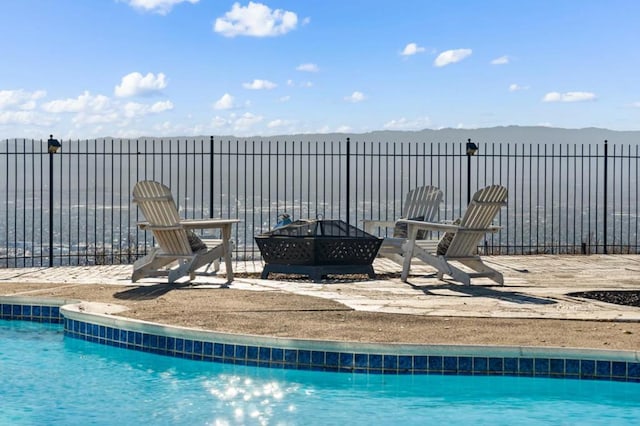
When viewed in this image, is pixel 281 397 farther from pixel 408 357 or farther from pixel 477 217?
pixel 477 217

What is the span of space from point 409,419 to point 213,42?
15.3m

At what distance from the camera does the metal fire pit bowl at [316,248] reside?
30.3ft

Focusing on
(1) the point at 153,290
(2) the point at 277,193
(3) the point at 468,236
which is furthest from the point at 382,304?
(2) the point at 277,193

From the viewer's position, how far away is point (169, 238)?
344 inches

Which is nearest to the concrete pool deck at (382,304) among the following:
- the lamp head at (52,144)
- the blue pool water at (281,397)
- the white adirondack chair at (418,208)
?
the blue pool water at (281,397)


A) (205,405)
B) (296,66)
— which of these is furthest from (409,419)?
(296,66)

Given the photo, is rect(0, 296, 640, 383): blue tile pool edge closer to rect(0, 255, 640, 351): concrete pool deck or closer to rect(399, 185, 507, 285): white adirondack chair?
rect(0, 255, 640, 351): concrete pool deck

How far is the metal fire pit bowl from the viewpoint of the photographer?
923 cm

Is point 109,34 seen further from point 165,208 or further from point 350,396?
point 350,396

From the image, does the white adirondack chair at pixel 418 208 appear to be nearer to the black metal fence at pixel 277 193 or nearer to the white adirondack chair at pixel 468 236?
the black metal fence at pixel 277 193

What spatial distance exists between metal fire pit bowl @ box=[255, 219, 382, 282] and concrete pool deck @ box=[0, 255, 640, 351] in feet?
0.58

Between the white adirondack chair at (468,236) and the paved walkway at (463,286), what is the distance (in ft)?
0.58

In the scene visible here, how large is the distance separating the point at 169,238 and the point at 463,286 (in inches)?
123

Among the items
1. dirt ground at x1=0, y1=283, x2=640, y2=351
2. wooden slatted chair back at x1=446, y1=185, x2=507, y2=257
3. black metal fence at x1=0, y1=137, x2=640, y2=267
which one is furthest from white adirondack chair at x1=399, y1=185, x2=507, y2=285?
dirt ground at x1=0, y1=283, x2=640, y2=351
